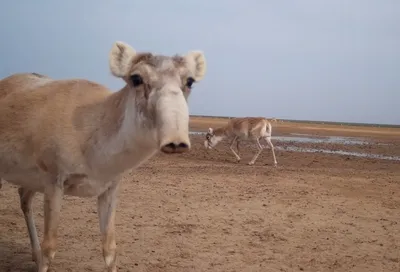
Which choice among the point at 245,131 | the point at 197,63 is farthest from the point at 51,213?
the point at 245,131

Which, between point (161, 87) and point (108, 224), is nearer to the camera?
point (161, 87)

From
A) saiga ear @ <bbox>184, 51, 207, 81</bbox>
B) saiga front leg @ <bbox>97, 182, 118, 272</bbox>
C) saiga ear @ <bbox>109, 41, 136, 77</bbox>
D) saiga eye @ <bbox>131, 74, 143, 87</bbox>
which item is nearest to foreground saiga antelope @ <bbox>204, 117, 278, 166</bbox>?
saiga front leg @ <bbox>97, 182, 118, 272</bbox>

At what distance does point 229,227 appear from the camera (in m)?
7.31

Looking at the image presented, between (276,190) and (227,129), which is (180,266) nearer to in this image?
(276,190)

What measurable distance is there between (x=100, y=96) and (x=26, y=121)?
83 centimetres

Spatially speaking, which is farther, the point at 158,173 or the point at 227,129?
the point at 227,129

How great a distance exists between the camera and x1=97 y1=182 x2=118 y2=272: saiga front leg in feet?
16.3

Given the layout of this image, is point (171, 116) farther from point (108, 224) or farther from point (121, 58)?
point (108, 224)

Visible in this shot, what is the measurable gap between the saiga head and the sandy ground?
8.43ft

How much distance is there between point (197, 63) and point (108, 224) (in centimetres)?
210

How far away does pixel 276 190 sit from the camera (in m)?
10.3

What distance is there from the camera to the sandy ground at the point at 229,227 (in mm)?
5793

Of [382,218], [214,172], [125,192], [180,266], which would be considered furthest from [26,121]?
[214,172]

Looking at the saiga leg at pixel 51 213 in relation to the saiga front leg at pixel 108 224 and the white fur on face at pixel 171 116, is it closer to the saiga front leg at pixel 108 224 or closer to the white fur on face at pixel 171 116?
the saiga front leg at pixel 108 224
